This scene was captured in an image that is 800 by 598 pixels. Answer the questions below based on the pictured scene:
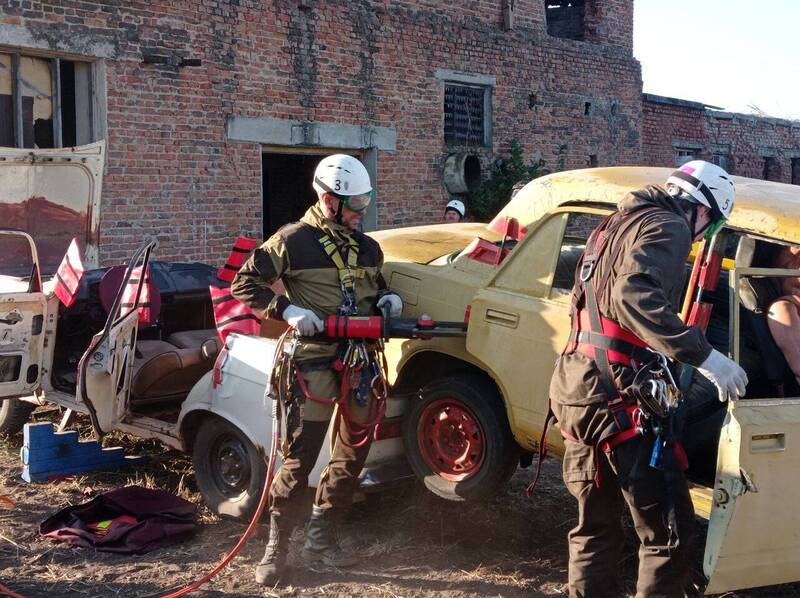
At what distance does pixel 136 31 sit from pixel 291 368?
6.22m

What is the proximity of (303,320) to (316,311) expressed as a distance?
226 mm

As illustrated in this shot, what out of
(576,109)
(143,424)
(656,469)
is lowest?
(143,424)

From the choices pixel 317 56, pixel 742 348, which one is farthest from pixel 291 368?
pixel 317 56

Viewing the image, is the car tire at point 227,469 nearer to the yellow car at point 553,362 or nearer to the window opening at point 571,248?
the yellow car at point 553,362

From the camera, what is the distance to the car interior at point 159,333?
6.00 m

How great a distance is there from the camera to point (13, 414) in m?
6.95

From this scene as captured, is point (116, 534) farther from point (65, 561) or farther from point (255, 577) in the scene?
point (255, 577)

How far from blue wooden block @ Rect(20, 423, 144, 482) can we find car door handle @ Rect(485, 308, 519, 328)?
292 cm

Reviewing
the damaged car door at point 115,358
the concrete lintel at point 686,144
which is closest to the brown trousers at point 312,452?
the damaged car door at point 115,358

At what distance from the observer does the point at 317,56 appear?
11.3 metres

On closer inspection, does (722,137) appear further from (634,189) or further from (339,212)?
(339,212)

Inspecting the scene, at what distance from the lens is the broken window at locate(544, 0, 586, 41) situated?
16.3 m

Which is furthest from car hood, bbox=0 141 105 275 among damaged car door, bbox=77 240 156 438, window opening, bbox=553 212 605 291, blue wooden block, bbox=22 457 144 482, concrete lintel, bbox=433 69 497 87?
concrete lintel, bbox=433 69 497 87

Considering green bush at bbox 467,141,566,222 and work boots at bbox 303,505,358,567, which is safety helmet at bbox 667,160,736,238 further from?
green bush at bbox 467,141,566,222
